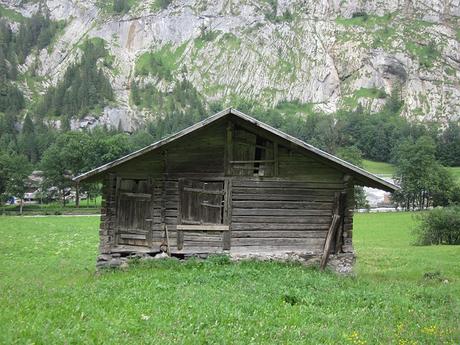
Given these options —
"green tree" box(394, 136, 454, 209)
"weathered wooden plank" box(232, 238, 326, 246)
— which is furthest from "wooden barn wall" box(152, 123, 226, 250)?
"green tree" box(394, 136, 454, 209)

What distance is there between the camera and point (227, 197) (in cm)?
1895

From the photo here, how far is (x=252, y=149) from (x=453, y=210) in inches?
1021

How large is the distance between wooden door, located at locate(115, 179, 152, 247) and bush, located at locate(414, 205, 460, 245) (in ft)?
89.2

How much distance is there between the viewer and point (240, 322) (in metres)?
9.38

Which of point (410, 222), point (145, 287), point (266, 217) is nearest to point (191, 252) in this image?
point (266, 217)

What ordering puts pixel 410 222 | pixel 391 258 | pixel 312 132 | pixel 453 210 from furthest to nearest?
pixel 312 132 → pixel 410 222 → pixel 453 210 → pixel 391 258

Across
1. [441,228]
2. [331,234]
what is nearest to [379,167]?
[441,228]

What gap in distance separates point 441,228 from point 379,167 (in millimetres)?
104356

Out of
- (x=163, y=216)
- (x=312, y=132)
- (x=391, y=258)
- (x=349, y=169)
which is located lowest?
(x=391, y=258)

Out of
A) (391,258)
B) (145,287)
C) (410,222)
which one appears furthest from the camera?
(410,222)

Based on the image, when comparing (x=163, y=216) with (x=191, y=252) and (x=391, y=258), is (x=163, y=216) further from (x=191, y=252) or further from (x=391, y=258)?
(x=391, y=258)

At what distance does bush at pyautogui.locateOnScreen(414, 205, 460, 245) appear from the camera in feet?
129

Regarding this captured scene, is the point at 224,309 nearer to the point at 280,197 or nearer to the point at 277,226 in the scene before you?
the point at 277,226

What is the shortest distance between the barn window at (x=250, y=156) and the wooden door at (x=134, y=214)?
3.46 m
